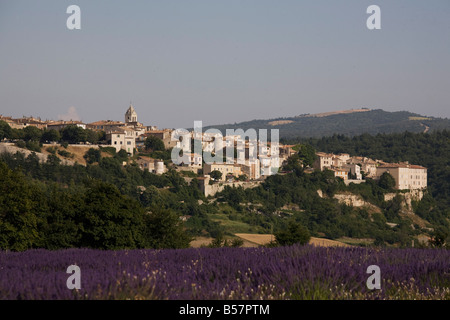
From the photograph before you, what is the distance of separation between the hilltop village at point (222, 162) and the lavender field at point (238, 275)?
62928 mm

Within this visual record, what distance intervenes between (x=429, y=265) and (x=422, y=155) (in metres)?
114

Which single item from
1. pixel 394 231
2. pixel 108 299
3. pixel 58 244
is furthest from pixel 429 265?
pixel 394 231

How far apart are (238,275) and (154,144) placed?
7973 centimetres

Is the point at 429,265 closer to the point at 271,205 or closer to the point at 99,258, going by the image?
the point at 99,258

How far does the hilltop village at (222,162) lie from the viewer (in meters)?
79.1

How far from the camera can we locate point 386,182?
296 feet

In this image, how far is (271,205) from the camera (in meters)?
73.0

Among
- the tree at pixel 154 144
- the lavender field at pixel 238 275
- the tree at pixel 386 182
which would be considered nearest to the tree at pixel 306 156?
the tree at pixel 386 182

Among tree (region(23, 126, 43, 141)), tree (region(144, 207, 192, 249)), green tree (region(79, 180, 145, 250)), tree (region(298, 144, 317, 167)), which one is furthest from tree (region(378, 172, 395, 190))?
green tree (region(79, 180, 145, 250))

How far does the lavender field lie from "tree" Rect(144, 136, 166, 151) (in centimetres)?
7667

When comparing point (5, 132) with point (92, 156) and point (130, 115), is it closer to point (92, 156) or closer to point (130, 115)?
point (92, 156)

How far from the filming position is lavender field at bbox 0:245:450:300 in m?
6.92

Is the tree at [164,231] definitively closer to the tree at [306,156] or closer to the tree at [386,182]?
the tree at [386,182]

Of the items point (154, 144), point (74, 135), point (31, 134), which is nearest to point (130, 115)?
point (154, 144)
